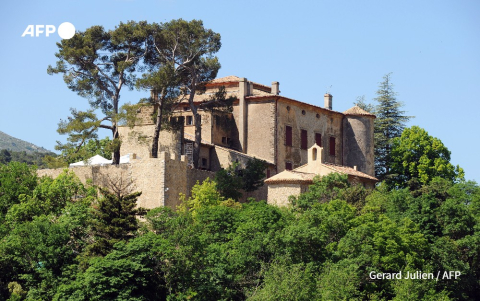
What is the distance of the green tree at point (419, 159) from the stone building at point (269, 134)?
2.67 metres

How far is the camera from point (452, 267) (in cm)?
4322

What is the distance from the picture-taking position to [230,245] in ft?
132

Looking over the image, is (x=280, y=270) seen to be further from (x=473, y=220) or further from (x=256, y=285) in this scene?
(x=473, y=220)

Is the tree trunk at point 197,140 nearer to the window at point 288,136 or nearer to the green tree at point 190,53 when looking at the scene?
the green tree at point 190,53

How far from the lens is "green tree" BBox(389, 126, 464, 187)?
56656 mm

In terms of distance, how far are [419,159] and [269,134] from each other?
10.9 meters

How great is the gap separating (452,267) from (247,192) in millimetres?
11336

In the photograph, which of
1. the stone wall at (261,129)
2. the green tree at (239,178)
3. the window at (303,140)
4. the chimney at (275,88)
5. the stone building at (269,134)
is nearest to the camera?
the green tree at (239,178)

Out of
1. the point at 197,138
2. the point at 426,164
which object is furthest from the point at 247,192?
the point at 426,164

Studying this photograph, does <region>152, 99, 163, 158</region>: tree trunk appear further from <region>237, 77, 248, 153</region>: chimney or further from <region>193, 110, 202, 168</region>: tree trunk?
<region>237, 77, 248, 153</region>: chimney

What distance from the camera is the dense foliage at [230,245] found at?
37.3 m

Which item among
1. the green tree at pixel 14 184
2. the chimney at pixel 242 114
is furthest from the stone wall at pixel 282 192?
the green tree at pixel 14 184

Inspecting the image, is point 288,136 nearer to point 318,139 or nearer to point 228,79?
point 318,139

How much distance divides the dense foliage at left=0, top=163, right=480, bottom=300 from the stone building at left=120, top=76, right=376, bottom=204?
176 inches
